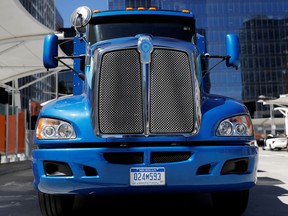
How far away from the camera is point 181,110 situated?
4609 mm

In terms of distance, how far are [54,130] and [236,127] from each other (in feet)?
6.51

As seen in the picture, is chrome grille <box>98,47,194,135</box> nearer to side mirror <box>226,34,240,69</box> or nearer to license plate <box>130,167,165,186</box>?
license plate <box>130,167,165,186</box>

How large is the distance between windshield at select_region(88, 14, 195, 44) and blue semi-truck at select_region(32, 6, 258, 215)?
1163 millimetres

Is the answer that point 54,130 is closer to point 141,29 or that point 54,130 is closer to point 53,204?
point 53,204

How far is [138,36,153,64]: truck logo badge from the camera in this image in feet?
15.4

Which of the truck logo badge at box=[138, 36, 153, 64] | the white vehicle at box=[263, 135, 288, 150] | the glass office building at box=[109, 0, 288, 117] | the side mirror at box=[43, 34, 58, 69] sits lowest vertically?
the white vehicle at box=[263, 135, 288, 150]

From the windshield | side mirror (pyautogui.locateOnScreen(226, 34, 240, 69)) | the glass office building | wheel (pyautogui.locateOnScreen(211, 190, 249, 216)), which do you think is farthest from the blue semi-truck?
the glass office building

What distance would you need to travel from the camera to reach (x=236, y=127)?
4.64m

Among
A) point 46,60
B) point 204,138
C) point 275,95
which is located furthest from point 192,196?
point 275,95

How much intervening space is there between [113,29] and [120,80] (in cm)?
173

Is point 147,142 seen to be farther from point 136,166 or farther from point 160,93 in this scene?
point 160,93

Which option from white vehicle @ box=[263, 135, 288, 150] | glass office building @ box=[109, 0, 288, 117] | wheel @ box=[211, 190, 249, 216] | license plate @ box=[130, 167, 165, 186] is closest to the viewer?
license plate @ box=[130, 167, 165, 186]

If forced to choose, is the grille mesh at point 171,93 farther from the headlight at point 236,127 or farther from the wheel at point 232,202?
the wheel at point 232,202

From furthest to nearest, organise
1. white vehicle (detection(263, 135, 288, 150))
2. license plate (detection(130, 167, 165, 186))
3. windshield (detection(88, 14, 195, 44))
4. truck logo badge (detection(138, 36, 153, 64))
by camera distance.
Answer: white vehicle (detection(263, 135, 288, 150)) < windshield (detection(88, 14, 195, 44)) < truck logo badge (detection(138, 36, 153, 64)) < license plate (detection(130, 167, 165, 186))
